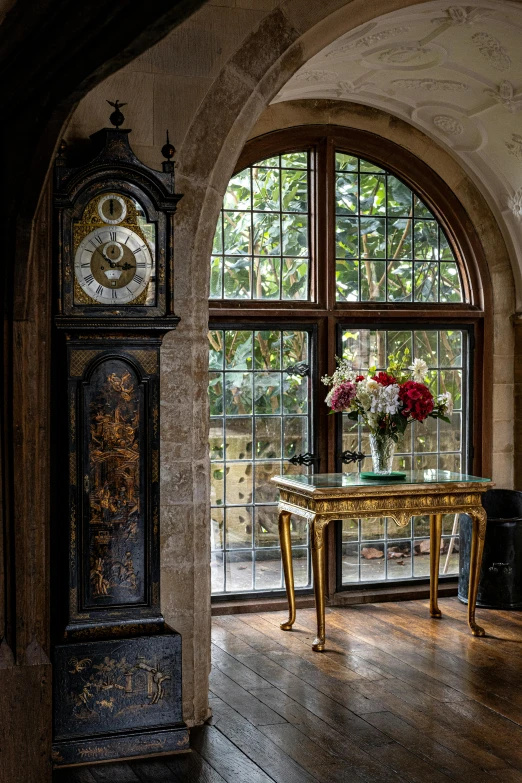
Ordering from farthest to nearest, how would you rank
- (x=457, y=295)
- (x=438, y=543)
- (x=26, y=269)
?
1. (x=457, y=295)
2. (x=438, y=543)
3. (x=26, y=269)

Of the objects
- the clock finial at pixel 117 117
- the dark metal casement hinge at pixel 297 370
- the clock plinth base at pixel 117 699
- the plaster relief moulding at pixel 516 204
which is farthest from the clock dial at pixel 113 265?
the plaster relief moulding at pixel 516 204

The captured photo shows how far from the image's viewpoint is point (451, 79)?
6.10 m

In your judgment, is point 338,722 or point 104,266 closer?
point 104,266

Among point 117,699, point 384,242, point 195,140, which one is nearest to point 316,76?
point 384,242

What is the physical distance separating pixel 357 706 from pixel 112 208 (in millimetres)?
2537

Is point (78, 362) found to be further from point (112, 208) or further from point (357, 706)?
point (357, 706)

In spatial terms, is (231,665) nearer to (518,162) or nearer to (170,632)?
(170,632)

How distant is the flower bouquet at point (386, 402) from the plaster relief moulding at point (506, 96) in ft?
5.57

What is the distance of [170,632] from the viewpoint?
13.9 feet

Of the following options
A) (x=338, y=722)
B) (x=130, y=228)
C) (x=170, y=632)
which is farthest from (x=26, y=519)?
(x=338, y=722)

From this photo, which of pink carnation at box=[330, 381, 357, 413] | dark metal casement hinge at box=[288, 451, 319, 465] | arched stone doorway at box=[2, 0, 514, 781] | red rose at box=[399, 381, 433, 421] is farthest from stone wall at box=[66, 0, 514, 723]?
dark metal casement hinge at box=[288, 451, 319, 465]

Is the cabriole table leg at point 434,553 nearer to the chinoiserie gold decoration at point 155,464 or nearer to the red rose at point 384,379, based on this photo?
the red rose at point 384,379

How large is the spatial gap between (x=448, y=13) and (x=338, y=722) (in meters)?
3.59

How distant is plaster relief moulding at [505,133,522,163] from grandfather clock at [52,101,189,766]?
314 cm
